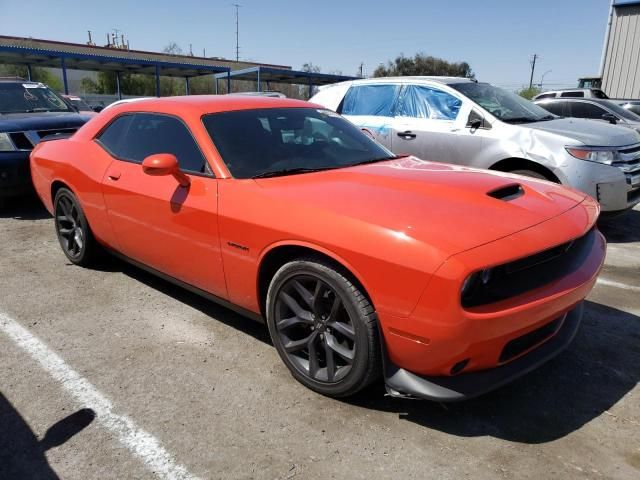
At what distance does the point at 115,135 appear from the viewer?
13.4 feet

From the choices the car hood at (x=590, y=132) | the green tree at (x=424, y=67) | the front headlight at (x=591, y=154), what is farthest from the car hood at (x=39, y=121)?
the green tree at (x=424, y=67)

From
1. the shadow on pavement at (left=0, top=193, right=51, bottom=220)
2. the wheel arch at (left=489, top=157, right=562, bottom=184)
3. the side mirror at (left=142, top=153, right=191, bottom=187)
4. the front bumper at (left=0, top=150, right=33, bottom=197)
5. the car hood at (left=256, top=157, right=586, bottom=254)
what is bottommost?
the shadow on pavement at (left=0, top=193, right=51, bottom=220)

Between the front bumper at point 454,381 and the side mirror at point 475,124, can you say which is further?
the side mirror at point 475,124

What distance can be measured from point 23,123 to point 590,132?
6849 mm

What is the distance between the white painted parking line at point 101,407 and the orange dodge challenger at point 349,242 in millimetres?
818

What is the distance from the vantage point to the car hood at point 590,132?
536cm

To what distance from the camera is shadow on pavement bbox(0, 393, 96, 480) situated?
2.19 m

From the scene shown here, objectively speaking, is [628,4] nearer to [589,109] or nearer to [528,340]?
[589,109]

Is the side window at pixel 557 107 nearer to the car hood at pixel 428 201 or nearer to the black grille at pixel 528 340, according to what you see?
the car hood at pixel 428 201

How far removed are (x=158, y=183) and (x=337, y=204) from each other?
1.46 metres

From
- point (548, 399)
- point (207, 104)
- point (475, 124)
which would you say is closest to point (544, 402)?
point (548, 399)

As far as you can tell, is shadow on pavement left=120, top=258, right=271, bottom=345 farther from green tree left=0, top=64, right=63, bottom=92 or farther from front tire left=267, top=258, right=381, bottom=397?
green tree left=0, top=64, right=63, bottom=92

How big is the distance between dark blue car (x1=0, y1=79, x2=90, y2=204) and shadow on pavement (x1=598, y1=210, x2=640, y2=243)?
6.84 m

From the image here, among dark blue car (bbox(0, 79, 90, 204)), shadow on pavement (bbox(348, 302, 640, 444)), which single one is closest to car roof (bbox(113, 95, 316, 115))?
shadow on pavement (bbox(348, 302, 640, 444))
